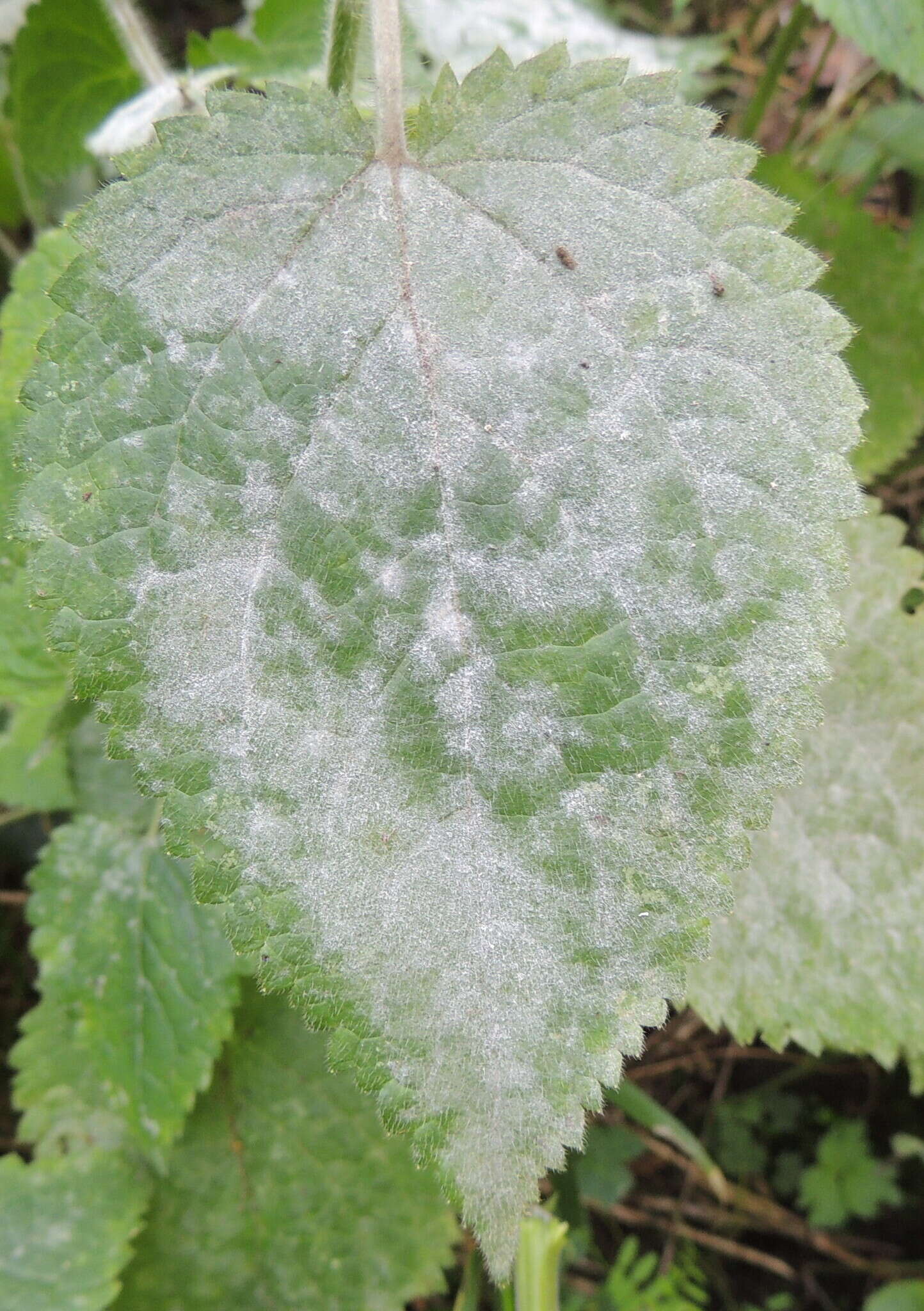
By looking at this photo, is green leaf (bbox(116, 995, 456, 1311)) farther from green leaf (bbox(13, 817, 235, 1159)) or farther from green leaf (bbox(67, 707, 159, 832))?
green leaf (bbox(67, 707, 159, 832))

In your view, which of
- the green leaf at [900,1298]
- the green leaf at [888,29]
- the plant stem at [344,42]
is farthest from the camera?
the green leaf at [900,1298]

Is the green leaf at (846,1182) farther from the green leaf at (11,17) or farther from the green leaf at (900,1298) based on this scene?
the green leaf at (11,17)

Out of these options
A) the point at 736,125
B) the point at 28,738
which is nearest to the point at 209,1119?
the point at 28,738

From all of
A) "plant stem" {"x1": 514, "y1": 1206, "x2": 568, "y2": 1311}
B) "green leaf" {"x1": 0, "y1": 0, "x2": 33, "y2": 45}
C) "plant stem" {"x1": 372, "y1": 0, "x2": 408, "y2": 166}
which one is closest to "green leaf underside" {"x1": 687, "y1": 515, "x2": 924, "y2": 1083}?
"plant stem" {"x1": 514, "y1": 1206, "x2": 568, "y2": 1311}

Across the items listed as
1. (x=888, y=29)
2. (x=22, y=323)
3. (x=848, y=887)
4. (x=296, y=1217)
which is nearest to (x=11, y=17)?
(x=22, y=323)

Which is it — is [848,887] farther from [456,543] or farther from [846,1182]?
[846,1182]

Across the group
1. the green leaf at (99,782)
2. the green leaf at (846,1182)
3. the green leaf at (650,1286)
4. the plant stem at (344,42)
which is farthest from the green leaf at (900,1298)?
the plant stem at (344,42)

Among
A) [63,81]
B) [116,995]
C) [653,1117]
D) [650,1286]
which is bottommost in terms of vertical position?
[650,1286]
